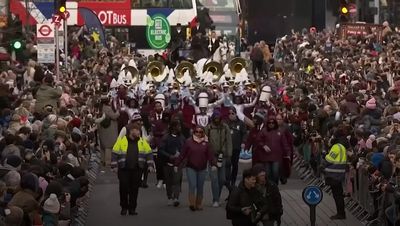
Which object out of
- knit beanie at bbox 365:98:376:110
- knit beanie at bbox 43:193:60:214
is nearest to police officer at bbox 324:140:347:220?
knit beanie at bbox 365:98:376:110

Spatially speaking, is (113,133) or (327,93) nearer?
(113,133)

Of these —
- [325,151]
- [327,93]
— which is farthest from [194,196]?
[327,93]

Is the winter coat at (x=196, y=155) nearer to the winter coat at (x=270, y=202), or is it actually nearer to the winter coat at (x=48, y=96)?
the winter coat at (x=48, y=96)

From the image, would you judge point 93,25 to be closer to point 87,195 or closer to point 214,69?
point 214,69

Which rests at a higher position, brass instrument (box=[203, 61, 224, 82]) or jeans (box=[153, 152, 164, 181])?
brass instrument (box=[203, 61, 224, 82])

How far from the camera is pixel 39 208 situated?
1747cm

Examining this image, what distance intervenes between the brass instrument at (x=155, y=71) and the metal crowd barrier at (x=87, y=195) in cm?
551

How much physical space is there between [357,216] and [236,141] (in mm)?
3395

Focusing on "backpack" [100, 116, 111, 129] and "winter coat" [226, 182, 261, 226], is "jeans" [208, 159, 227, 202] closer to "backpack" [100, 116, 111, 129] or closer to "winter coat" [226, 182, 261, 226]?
"backpack" [100, 116, 111, 129]

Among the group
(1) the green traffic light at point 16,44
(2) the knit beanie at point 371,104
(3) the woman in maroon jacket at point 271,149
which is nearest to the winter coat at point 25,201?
(3) the woman in maroon jacket at point 271,149

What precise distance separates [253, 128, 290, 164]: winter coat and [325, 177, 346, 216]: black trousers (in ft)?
5.40

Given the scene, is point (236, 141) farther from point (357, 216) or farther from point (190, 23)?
point (190, 23)

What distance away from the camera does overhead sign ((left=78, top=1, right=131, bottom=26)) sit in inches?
2475

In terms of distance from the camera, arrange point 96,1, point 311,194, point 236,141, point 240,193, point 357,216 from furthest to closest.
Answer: point 96,1, point 236,141, point 357,216, point 311,194, point 240,193
